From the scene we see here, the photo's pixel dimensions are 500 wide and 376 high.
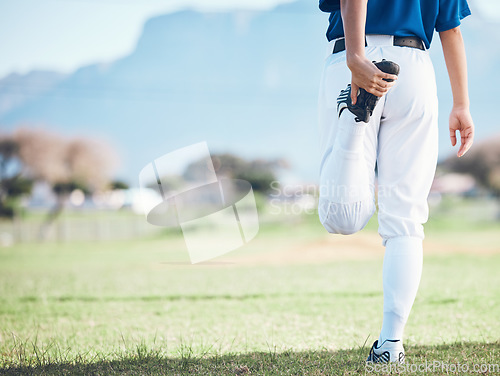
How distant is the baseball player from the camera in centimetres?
154

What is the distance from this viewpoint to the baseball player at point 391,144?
154cm

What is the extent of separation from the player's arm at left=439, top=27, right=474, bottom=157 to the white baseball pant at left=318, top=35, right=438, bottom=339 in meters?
0.17

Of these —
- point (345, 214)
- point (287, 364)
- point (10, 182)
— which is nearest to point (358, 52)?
point (345, 214)

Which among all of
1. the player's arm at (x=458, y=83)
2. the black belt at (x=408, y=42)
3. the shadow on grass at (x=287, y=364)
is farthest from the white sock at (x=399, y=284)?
the black belt at (x=408, y=42)

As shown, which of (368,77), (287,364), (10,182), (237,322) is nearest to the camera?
(368,77)

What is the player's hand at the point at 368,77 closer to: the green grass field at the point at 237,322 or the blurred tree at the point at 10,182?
the green grass field at the point at 237,322

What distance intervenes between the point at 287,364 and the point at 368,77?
0.98 m

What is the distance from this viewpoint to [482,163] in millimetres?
23297

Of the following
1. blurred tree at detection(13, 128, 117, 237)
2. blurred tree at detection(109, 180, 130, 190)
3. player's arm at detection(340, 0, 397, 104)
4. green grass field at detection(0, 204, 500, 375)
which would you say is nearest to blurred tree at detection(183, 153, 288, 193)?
blurred tree at detection(109, 180, 130, 190)

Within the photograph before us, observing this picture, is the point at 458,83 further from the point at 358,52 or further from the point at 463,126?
the point at 358,52

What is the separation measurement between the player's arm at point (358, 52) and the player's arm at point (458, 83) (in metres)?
0.43

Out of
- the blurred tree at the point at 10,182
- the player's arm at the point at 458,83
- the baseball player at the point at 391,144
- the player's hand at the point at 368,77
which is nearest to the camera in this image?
the player's hand at the point at 368,77

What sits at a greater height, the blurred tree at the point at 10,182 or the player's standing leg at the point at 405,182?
the player's standing leg at the point at 405,182

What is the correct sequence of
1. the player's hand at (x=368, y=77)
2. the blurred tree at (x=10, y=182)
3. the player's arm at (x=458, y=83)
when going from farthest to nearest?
1. the blurred tree at (x=10, y=182)
2. the player's arm at (x=458, y=83)
3. the player's hand at (x=368, y=77)
